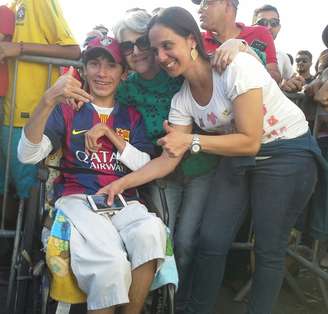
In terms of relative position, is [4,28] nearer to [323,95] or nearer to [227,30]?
[227,30]

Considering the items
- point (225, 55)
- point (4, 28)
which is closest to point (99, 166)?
point (225, 55)

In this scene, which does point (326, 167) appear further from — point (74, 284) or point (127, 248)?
point (74, 284)

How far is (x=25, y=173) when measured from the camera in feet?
10.1

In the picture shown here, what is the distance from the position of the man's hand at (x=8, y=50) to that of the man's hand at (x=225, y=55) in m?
1.22

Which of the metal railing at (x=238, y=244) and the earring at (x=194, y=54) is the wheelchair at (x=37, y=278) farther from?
the earring at (x=194, y=54)

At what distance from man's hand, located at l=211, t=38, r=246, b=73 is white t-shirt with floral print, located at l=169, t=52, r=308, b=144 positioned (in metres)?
0.03

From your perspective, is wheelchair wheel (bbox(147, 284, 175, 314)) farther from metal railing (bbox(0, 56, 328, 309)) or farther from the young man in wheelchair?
metal railing (bbox(0, 56, 328, 309))

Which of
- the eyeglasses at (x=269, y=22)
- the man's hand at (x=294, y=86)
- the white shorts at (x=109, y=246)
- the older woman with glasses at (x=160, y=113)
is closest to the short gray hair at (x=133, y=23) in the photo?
the older woman with glasses at (x=160, y=113)

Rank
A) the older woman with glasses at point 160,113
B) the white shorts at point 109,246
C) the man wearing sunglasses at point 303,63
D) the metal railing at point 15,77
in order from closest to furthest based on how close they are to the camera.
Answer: the white shorts at point 109,246
the older woman with glasses at point 160,113
the metal railing at point 15,77
the man wearing sunglasses at point 303,63

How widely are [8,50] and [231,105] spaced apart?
1.40 metres

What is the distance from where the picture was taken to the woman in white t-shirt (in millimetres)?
2359

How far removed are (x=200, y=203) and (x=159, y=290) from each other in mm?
646

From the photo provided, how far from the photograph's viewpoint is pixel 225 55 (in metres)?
2.40

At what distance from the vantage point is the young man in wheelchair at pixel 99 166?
2146 mm
